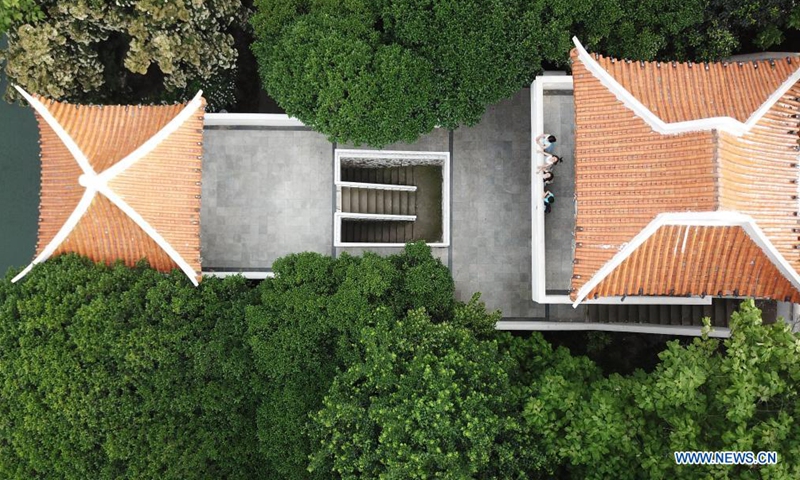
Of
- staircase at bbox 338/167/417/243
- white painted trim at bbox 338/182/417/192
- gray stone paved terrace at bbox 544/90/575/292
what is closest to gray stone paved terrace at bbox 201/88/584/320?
white painted trim at bbox 338/182/417/192

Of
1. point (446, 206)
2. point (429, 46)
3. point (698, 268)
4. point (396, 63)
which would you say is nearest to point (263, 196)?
point (446, 206)

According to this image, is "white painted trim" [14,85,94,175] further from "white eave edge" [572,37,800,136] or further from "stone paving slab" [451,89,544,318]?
"white eave edge" [572,37,800,136]

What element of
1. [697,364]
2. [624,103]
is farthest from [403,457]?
[624,103]

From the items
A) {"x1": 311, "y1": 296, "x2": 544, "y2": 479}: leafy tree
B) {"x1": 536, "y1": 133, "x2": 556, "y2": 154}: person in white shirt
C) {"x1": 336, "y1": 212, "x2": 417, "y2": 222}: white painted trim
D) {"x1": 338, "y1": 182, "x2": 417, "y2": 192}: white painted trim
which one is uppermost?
{"x1": 536, "y1": 133, "x2": 556, "y2": 154}: person in white shirt

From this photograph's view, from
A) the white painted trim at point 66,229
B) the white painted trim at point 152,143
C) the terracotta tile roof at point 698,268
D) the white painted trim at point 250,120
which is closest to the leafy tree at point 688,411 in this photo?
the terracotta tile roof at point 698,268

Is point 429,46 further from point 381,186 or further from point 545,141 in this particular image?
point 381,186

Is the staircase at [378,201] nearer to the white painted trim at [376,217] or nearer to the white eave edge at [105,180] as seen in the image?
the white painted trim at [376,217]

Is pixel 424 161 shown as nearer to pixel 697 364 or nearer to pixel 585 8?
pixel 585 8
